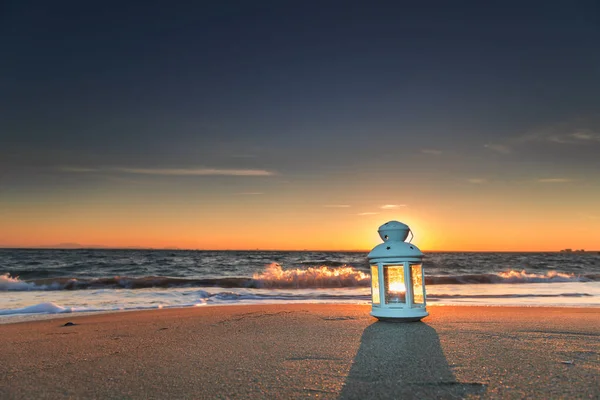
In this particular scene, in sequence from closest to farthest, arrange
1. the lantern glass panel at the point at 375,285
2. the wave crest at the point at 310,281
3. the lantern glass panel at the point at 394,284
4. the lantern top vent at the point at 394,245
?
the lantern top vent at the point at 394,245, the lantern glass panel at the point at 394,284, the lantern glass panel at the point at 375,285, the wave crest at the point at 310,281

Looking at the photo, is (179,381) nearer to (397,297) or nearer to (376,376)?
(376,376)

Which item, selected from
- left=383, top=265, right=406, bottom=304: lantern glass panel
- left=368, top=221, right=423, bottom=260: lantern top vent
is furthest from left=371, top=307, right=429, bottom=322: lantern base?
left=368, top=221, right=423, bottom=260: lantern top vent

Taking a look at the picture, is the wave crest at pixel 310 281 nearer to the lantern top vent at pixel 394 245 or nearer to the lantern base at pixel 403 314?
the lantern base at pixel 403 314

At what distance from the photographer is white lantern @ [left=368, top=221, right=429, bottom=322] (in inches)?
229

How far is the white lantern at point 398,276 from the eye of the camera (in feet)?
19.1

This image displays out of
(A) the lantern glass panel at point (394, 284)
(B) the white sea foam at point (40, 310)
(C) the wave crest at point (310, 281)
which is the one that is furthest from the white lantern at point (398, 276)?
(C) the wave crest at point (310, 281)

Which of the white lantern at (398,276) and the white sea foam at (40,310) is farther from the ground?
the white lantern at (398,276)

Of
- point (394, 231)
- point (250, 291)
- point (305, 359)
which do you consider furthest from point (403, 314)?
point (250, 291)

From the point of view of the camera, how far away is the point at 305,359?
148 inches

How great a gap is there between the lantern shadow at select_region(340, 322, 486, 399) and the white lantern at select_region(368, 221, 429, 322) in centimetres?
98

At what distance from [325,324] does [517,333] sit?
238 centimetres

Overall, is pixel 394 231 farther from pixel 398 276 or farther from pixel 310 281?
pixel 310 281

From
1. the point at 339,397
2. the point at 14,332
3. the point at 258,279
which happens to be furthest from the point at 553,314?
the point at 258,279

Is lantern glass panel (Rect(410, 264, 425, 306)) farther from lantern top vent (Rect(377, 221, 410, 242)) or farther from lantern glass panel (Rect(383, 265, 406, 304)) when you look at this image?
lantern top vent (Rect(377, 221, 410, 242))
